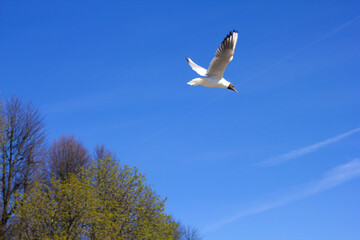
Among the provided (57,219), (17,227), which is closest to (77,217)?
(57,219)

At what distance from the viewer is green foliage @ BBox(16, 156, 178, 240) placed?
20.6m

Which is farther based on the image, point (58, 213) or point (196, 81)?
point (58, 213)

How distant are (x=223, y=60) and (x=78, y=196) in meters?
9.28

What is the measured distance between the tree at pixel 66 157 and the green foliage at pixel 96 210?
41.7ft

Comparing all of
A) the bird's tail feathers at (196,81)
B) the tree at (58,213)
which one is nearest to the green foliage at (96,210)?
the tree at (58,213)

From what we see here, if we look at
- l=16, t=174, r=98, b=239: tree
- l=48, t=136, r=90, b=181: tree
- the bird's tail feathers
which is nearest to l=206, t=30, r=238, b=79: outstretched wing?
the bird's tail feathers

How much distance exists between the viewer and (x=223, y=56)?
18.2 m

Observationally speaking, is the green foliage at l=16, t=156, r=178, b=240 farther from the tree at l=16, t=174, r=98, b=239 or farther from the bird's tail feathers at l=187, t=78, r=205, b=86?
the bird's tail feathers at l=187, t=78, r=205, b=86

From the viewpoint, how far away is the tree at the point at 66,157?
3866 cm

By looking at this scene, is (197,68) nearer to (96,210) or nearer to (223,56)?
(223,56)

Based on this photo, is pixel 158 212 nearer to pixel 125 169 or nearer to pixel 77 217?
pixel 125 169

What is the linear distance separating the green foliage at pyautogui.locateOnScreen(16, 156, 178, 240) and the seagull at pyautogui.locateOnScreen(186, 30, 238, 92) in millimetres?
7811

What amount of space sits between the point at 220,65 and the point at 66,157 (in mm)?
24326

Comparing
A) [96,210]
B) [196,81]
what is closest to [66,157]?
[96,210]
